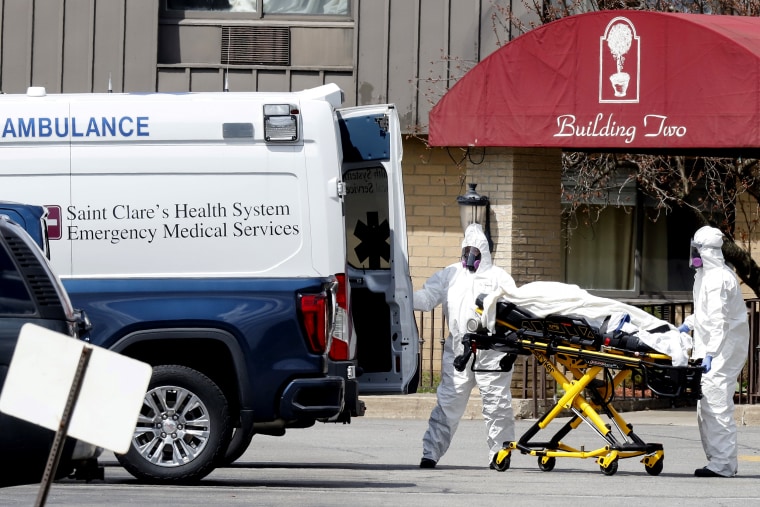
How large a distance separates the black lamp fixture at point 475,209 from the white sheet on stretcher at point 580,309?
5075mm

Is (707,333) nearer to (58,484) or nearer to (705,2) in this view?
(58,484)

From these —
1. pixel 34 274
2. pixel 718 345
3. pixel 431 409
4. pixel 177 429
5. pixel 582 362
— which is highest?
pixel 34 274

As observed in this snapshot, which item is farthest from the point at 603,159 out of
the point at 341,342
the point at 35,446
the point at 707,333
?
the point at 35,446

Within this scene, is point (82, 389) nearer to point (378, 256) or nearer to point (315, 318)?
point (315, 318)

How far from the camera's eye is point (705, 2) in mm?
17797

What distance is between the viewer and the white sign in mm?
5281

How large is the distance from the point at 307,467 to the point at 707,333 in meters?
3.21

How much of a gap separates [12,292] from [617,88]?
8591 millimetres

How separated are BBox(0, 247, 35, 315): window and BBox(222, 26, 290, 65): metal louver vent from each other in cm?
1122

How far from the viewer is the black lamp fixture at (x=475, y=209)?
1612 cm

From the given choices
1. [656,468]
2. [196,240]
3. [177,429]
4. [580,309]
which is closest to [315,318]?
[196,240]

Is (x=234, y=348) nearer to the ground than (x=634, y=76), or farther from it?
nearer to the ground

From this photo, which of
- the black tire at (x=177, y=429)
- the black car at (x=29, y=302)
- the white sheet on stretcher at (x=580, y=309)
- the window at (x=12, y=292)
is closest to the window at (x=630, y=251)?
the white sheet on stretcher at (x=580, y=309)

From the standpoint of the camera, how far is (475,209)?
53.8ft
